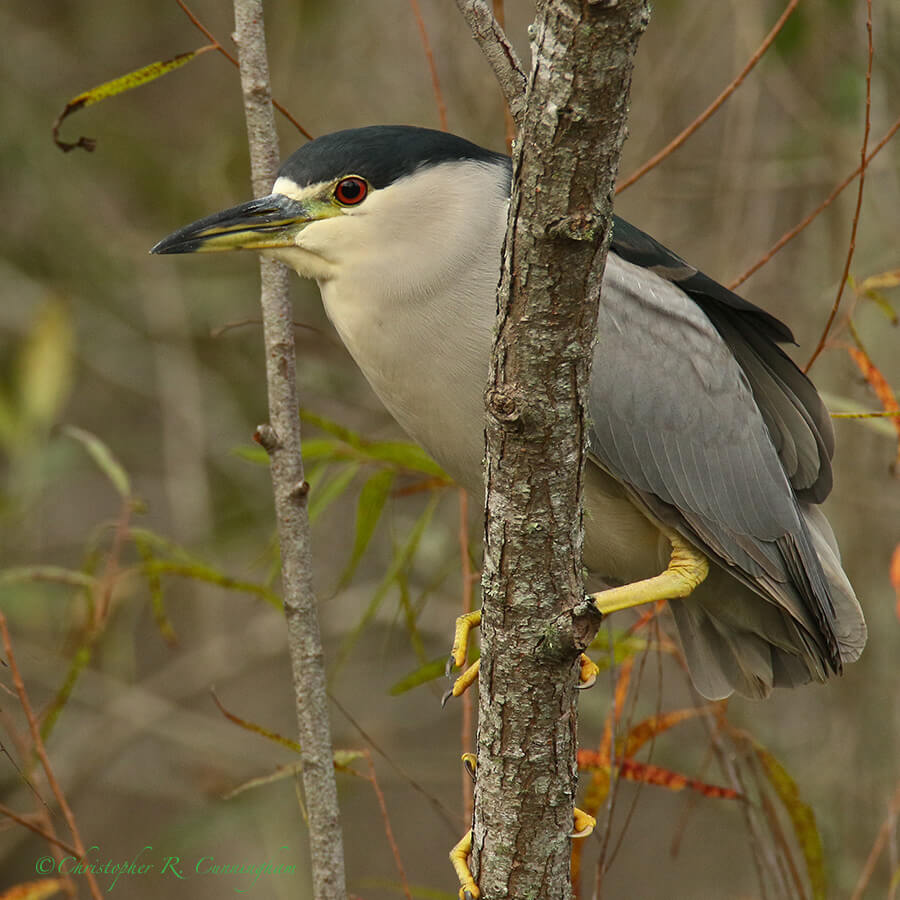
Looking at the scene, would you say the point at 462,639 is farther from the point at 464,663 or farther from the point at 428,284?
the point at 428,284

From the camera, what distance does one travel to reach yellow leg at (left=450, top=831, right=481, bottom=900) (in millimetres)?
1631

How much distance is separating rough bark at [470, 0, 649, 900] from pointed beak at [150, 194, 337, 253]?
838mm

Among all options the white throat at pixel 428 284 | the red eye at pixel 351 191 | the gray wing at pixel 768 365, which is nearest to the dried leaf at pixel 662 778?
the white throat at pixel 428 284

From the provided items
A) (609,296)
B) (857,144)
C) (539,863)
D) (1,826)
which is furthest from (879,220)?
(1,826)

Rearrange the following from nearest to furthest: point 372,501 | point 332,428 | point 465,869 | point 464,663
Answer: point 465,869, point 464,663, point 332,428, point 372,501

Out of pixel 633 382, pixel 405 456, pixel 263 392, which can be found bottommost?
pixel 405 456

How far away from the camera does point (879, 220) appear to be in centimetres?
368

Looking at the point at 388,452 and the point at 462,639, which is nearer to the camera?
the point at 462,639

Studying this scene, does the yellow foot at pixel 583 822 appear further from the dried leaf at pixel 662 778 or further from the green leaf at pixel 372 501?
the green leaf at pixel 372 501

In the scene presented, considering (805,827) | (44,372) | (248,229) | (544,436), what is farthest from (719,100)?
(44,372)

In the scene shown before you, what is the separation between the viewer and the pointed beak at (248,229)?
6.66 feet

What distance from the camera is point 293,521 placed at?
6.15ft

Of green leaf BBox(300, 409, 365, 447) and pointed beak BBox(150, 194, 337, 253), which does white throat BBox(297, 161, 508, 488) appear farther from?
green leaf BBox(300, 409, 365, 447)

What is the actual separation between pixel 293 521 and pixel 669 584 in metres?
0.70
